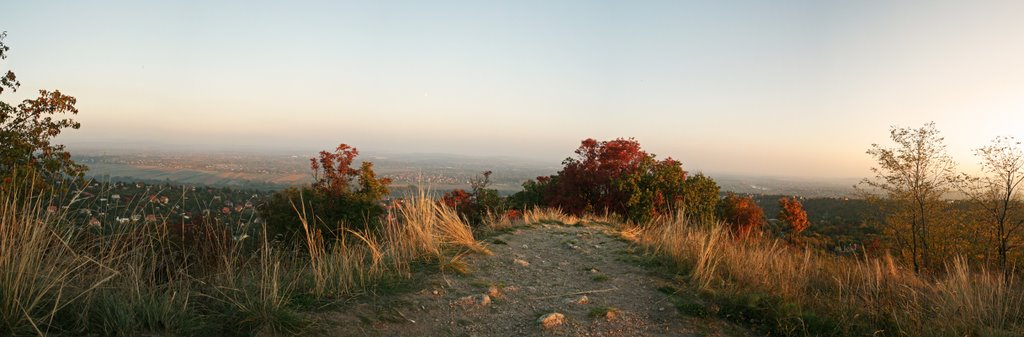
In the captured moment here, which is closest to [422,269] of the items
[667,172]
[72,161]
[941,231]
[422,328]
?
[422,328]

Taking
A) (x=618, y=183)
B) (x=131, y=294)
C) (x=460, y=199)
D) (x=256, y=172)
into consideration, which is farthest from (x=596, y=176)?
(x=256, y=172)

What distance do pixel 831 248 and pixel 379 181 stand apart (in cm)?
2358

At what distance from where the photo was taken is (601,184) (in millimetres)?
19141

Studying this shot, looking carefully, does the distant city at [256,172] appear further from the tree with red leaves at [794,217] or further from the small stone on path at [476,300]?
the tree with red leaves at [794,217]

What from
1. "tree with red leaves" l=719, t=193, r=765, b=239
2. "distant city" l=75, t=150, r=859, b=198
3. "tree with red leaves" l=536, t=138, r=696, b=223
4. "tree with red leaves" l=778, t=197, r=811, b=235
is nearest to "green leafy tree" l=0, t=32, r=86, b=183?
"distant city" l=75, t=150, r=859, b=198

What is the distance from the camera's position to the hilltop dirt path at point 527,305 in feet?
15.1

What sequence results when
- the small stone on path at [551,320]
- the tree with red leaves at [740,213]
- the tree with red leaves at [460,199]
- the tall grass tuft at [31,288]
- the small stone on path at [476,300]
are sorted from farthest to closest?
the tree with red leaves at [740,213] → the tree with red leaves at [460,199] → the small stone on path at [476,300] → the small stone on path at [551,320] → the tall grass tuft at [31,288]

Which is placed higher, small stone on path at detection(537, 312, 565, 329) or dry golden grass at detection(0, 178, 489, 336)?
dry golden grass at detection(0, 178, 489, 336)

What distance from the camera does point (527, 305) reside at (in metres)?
5.44

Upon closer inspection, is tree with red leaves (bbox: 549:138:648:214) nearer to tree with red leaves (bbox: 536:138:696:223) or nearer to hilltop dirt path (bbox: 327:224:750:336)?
tree with red leaves (bbox: 536:138:696:223)

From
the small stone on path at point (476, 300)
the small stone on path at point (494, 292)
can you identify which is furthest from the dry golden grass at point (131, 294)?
the small stone on path at point (494, 292)

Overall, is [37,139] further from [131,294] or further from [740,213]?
[740,213]

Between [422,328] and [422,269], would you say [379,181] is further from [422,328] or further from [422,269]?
[422,328]

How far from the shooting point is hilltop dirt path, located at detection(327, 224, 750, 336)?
4.59 metres
